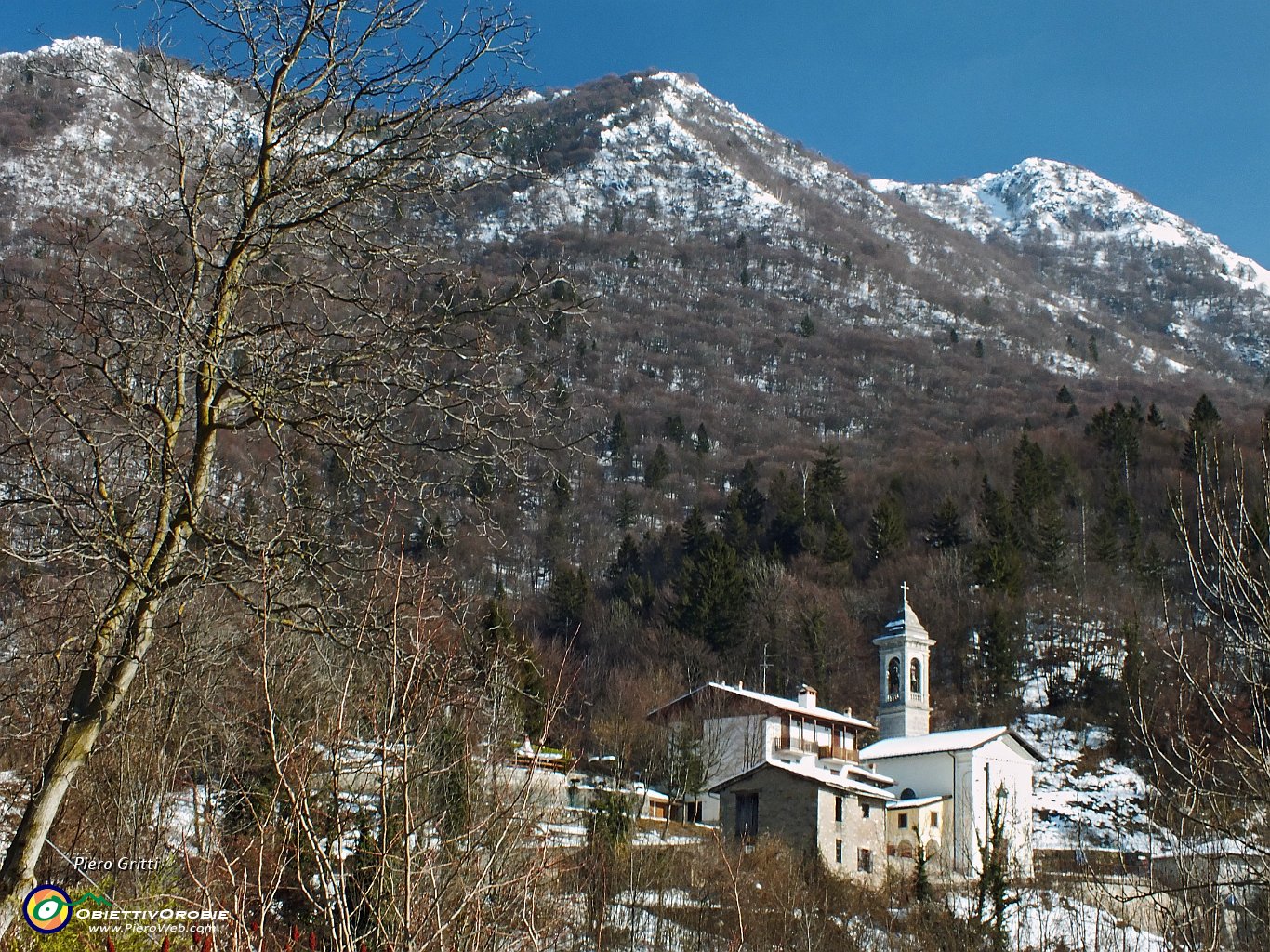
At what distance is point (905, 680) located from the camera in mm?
51375

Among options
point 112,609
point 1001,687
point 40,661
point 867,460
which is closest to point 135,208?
point 112,609

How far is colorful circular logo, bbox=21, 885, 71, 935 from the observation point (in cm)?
474

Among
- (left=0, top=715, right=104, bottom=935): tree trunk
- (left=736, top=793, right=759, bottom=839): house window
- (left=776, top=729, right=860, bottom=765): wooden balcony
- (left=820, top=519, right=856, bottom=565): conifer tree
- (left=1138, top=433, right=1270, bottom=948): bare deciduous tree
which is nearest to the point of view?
(left=0, top=715, right=104, bottom=935): tree trunk

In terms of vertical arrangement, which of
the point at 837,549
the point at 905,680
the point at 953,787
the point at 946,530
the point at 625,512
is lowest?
the point at 953,787

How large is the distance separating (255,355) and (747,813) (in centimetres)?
3562

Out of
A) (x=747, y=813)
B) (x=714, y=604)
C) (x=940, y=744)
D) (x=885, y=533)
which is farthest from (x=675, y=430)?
(x=747, y=813)

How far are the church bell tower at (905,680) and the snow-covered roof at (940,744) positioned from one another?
1801 mm

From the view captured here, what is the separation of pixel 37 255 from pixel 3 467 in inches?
64.9

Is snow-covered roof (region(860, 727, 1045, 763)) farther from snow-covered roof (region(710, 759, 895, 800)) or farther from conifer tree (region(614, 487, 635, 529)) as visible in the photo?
conifer tree (region(614, 487, 635, 529))

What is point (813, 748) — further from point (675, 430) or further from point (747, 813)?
point (675, 430)

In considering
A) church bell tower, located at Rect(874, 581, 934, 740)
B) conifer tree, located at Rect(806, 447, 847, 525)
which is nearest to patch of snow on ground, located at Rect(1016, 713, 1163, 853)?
church bell tower, located at Rect(874, 581, 934, 740)

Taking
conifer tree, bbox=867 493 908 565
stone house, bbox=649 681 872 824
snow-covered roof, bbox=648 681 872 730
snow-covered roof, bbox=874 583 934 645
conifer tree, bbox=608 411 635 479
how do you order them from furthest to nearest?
conifer tree, bbox=608 411 635 479, conifer tree, bbox=867 493 908 565, snow-covered roof, bbox=874 583 934 645, snow-covered roof, bbox=648 681 872 730, stone house, bbox=649 681 872 824

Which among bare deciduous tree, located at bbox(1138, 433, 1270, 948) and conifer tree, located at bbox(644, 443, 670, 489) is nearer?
bare deciduous tree, located at bbox(1138, 433, 1270, 948)

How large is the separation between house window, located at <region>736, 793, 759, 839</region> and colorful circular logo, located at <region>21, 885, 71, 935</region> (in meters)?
35.0
